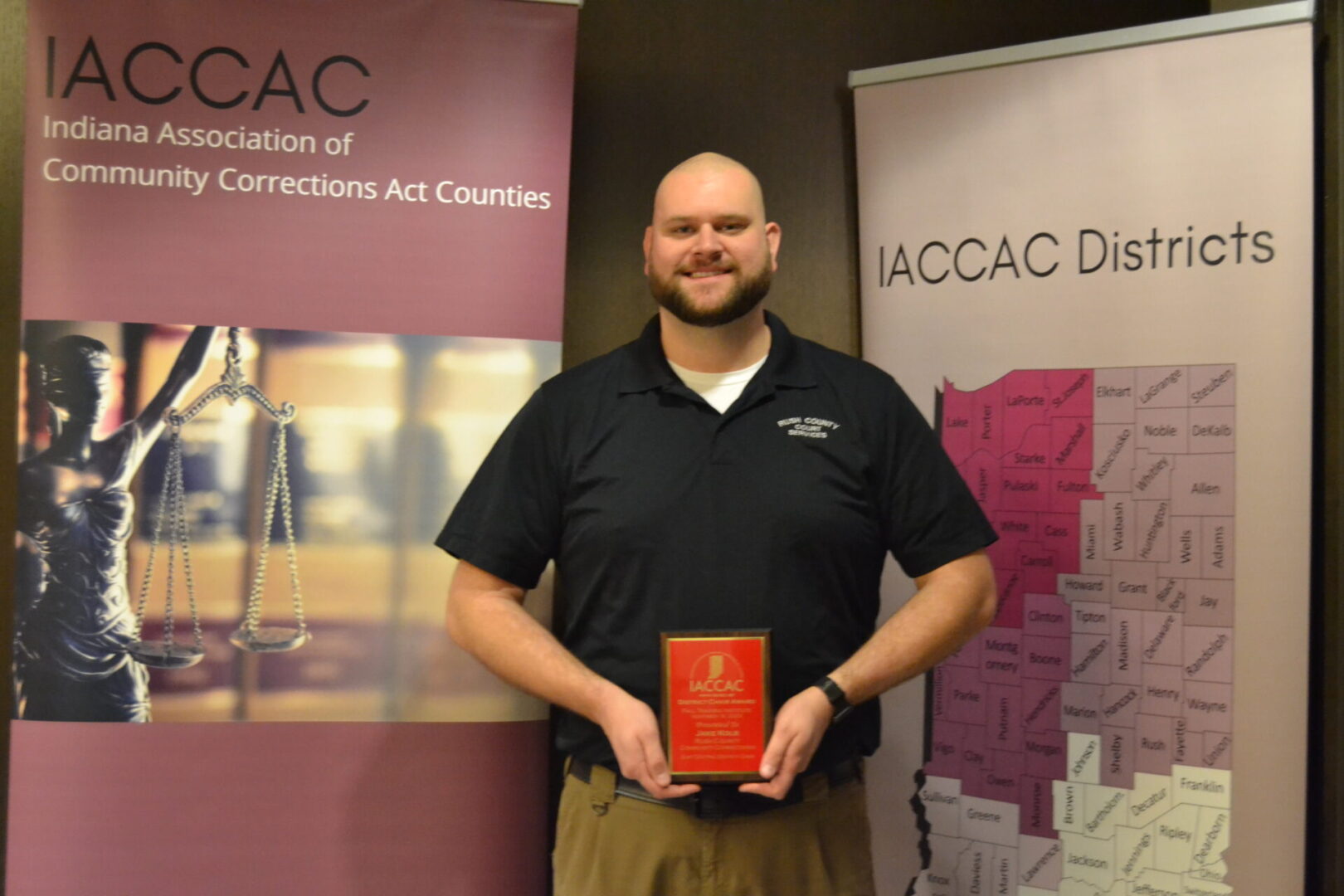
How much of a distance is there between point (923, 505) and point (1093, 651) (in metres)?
0.69

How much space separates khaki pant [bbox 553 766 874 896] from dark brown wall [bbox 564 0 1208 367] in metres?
1.21

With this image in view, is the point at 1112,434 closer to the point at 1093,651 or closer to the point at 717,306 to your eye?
the point at 1093,651

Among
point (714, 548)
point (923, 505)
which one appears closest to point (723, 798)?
point (714, 548)

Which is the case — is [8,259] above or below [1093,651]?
above

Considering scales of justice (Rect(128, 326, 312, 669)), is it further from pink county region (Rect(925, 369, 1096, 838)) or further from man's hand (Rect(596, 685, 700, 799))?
pink county region (Rect(925, 369, 1096, 838))

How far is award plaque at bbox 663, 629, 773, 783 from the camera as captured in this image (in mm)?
1516

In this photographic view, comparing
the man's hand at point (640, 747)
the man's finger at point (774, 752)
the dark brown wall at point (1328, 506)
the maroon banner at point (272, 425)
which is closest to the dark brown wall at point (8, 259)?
the maroon banner at point (272, 425)

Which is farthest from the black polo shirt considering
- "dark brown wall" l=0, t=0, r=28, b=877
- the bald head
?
"dark brown wall" l=0, t=0, r=28, b=877

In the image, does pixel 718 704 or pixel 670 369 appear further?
pixel 670 369

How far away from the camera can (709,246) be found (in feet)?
5.77

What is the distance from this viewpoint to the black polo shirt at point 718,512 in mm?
1688

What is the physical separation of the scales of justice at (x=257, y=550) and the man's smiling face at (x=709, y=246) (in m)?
0.87

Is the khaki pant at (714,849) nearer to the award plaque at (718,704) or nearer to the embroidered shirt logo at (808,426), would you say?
the award plaque at (718,704)

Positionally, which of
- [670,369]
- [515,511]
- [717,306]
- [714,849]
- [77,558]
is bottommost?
[714,849]
